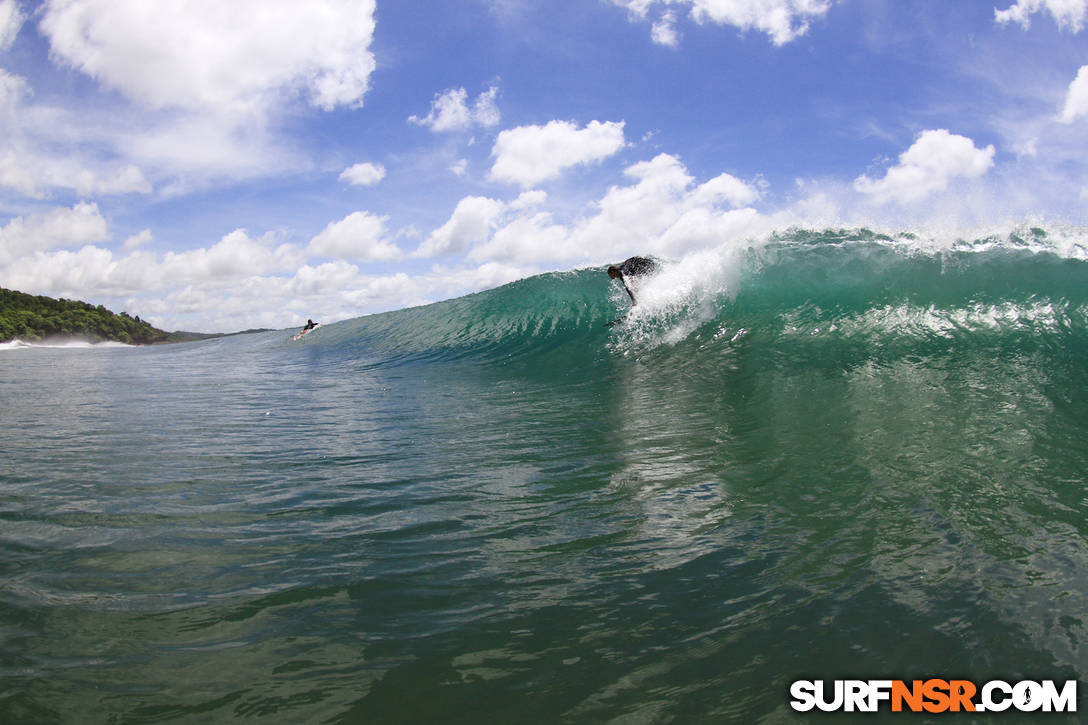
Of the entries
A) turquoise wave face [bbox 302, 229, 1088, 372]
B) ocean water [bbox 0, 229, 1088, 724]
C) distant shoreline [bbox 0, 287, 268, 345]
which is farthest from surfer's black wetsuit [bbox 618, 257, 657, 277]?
distant shoreline [bbox 0, 287, 268, 345]

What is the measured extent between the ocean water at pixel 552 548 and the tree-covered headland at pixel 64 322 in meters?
55.8

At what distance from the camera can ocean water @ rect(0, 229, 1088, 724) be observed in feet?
6.89

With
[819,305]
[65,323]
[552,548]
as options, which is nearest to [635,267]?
[819,305]

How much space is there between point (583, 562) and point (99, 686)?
6.56ft

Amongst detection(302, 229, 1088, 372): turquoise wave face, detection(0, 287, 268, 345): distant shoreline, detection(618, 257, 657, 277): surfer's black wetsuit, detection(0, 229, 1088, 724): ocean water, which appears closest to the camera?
detection(0, 229, 1088, 724): ocean water

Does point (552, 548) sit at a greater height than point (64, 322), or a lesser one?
lesser

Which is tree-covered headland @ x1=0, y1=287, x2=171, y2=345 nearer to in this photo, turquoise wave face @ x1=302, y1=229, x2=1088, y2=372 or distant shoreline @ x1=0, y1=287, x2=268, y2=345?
distant shoreline @ x1=0, y1=287, x2=268, y2=345

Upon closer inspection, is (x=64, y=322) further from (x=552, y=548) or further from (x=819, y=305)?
(x=552, y=548)

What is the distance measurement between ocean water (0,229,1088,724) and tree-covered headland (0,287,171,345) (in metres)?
55.8

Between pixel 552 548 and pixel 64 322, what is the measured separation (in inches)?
2629

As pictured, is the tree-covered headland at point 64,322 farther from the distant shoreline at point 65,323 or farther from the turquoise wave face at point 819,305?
the turquoise wave face at point 819,305

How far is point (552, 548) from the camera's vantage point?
319 centimetres

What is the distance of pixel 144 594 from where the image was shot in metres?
2.72

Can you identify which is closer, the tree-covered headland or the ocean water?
the ocean water
